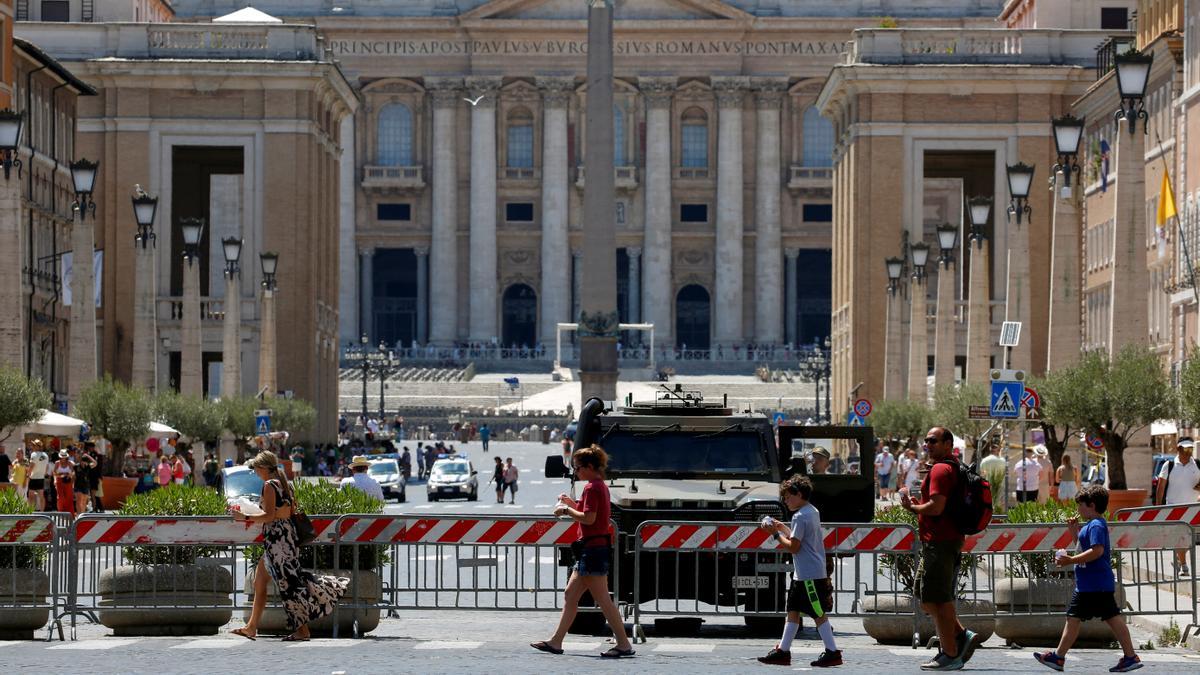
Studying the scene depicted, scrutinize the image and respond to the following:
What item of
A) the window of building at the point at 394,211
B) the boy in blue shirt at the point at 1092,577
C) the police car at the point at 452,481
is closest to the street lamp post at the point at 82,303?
the police car at the point at 452,481

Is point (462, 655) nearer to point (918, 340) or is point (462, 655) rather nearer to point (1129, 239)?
point (1129, 239)

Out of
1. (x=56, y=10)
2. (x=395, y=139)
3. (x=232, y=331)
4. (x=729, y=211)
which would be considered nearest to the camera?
(x=232, y=331)

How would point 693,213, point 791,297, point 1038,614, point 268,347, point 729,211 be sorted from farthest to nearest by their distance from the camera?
point 693,213 → point 791,297 → point 729,211 → point 268,347 → point 1038,614

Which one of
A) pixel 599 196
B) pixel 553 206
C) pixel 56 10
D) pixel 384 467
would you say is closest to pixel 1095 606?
pixel 384 467

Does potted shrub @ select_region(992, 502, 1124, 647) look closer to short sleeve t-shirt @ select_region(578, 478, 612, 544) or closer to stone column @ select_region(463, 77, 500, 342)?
short sleeve t-shirt @ select_region(578, 478, 612, 544)

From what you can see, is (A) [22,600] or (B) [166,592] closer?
(A) [22,600]

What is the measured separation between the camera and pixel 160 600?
23.9 meters

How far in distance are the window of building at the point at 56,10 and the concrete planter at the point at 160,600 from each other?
261ft

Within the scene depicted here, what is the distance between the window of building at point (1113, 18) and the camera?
96669 millimetres

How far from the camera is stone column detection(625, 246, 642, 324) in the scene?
146 m

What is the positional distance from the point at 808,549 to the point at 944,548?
47.4 inches

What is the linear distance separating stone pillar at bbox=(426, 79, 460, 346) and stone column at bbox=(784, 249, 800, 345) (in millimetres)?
17338

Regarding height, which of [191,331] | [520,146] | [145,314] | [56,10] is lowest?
[191,331]

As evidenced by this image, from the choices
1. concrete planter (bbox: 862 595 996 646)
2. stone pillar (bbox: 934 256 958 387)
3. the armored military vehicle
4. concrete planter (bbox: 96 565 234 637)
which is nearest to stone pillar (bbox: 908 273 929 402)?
stone pillar (bbox: 934 256 958 387)
